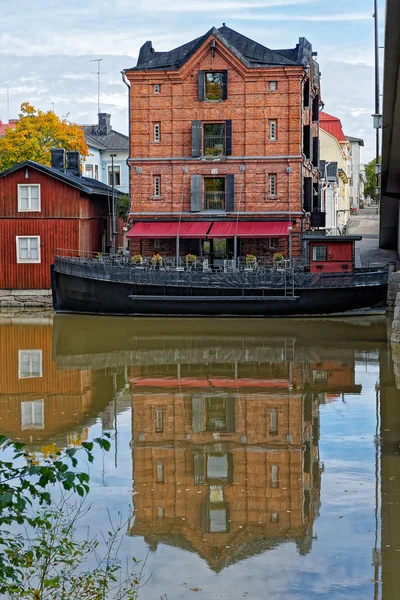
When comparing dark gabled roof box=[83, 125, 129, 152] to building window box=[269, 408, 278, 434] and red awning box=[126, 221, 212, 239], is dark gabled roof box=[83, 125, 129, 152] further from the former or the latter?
building window box=[269, 408, 278, 434]

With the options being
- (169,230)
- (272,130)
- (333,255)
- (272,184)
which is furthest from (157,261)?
(272,130)

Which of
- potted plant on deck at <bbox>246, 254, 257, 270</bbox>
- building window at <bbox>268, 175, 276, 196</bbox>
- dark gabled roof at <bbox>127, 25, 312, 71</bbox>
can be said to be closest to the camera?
potted plant on deck at <bbox>246, 254, 257, 270</bbox>

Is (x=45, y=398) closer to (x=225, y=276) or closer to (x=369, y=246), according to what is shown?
(x=225, y=276)

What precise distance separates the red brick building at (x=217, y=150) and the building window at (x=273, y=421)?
24.1 meters

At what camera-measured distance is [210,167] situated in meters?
44.3

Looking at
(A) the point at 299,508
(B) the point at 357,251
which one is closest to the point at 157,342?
(A) the point at 299,508

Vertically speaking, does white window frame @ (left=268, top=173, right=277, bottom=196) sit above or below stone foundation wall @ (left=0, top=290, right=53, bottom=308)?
above

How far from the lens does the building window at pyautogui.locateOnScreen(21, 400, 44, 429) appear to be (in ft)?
59.5

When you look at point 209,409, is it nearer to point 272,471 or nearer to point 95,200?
point 272,471

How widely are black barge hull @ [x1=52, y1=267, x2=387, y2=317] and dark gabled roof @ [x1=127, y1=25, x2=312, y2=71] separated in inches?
457

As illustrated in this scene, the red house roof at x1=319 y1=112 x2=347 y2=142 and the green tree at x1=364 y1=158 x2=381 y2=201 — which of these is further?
the green tree at x1=364 y1=158 x2=381 y2=201

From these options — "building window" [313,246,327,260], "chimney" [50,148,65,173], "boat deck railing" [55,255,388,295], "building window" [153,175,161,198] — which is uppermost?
"chimney" [50,148,65,173]

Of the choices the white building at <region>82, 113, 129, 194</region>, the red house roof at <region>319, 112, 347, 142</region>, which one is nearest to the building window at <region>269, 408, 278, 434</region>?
the white building at <region>82, 113, 129, 194</region>

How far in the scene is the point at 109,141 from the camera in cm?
6969
